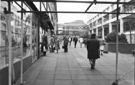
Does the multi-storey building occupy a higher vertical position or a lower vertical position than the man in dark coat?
higher

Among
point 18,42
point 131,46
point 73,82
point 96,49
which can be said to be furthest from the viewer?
point 131,46

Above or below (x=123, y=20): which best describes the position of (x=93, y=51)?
below

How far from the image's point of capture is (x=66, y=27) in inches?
3415

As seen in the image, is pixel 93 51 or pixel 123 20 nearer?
pixel 93 51

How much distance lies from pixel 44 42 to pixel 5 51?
7295 millimetres

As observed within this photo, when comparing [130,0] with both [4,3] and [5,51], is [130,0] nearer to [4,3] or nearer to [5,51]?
[4,3]

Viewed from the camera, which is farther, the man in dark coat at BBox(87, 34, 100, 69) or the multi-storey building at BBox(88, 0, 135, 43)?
the man in dark coat at BBox(87, 34, 100, 69)

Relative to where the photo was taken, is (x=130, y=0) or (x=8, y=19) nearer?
(x=8, y=19)

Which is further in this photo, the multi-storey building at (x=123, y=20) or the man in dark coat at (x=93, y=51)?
the man in dark coat at (x=93, y=51)

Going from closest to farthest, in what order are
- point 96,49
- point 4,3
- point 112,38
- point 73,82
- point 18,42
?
point 4,3, point 73,82, point 18,42, point 96,49, point 112,38

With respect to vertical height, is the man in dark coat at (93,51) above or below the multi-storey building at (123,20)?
below

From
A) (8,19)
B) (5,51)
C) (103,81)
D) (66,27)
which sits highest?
(66,27)

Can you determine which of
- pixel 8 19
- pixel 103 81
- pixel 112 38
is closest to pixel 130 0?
pixel 103 81

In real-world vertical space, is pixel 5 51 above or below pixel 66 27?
below
